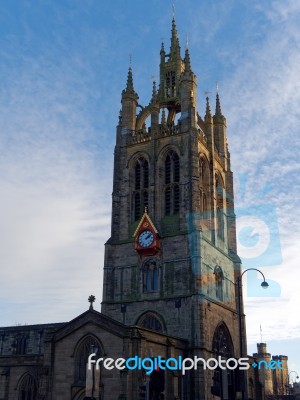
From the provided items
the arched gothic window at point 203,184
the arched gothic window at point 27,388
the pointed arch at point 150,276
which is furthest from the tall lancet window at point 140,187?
the arched gothic window at point 27,388

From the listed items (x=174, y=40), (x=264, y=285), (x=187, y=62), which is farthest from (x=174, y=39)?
(x=264, y=285)

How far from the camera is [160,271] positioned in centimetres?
5019

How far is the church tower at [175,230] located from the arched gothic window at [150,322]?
90 millimetres

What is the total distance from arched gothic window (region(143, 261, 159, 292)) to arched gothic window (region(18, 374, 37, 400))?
13.0 metres

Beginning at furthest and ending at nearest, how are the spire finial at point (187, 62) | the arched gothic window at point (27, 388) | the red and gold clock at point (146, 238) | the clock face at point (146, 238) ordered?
the spire finial at point (187, 62) → the clock face at point (146, 238) → the red and gold clock at point (146, 238) → the arched gothic window at point (27, 388)

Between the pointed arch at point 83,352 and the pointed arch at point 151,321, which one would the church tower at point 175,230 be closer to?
the pointed arch at point 151,321

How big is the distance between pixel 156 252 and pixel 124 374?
1573 centimetres

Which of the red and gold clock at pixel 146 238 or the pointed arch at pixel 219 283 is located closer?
the red and gold clock at pixel 146 238

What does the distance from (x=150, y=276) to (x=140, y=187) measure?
33.8ft

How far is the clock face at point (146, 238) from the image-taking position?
168ft

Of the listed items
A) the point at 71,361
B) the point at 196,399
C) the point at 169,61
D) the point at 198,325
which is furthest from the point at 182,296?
the point at 169,61

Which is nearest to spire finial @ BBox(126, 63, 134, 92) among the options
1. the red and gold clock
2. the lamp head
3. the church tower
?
the church tower

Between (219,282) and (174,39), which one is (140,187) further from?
(174,39)

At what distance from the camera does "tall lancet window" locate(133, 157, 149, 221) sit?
181 ft
